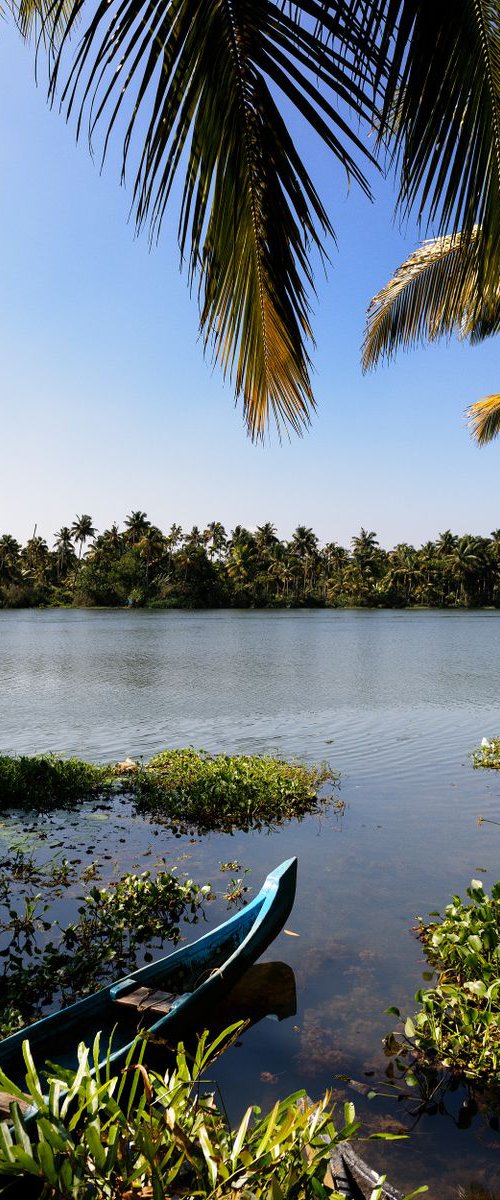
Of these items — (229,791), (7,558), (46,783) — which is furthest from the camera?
(7,558)

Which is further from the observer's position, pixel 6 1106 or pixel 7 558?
pixel 7 558

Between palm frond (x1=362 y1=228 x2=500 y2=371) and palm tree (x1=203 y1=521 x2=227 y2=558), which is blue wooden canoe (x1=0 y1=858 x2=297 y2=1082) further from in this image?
palm tree (x1=203 y1=521 x2=227 y2=558)

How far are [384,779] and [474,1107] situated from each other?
29.6 ft

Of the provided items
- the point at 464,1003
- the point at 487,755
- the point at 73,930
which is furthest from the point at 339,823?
the point at 464,1003

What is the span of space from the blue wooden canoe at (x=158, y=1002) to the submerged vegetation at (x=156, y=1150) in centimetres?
130

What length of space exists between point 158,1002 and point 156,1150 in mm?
2751

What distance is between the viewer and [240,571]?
121 meters

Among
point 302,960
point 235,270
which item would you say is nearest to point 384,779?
point 302,960

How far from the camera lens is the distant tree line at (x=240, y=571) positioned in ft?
370

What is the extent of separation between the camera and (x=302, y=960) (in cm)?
653

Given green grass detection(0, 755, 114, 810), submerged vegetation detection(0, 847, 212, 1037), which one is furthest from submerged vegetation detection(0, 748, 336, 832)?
submerged vegetation detection(0, 847, 212, 1037)

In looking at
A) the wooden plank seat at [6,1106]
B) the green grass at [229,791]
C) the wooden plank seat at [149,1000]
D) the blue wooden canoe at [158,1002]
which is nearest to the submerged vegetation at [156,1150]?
the wooden plank seat at [6,1106]

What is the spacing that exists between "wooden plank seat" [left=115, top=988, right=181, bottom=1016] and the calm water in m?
0.81

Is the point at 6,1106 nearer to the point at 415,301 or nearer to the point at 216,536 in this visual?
the point at 415,301
